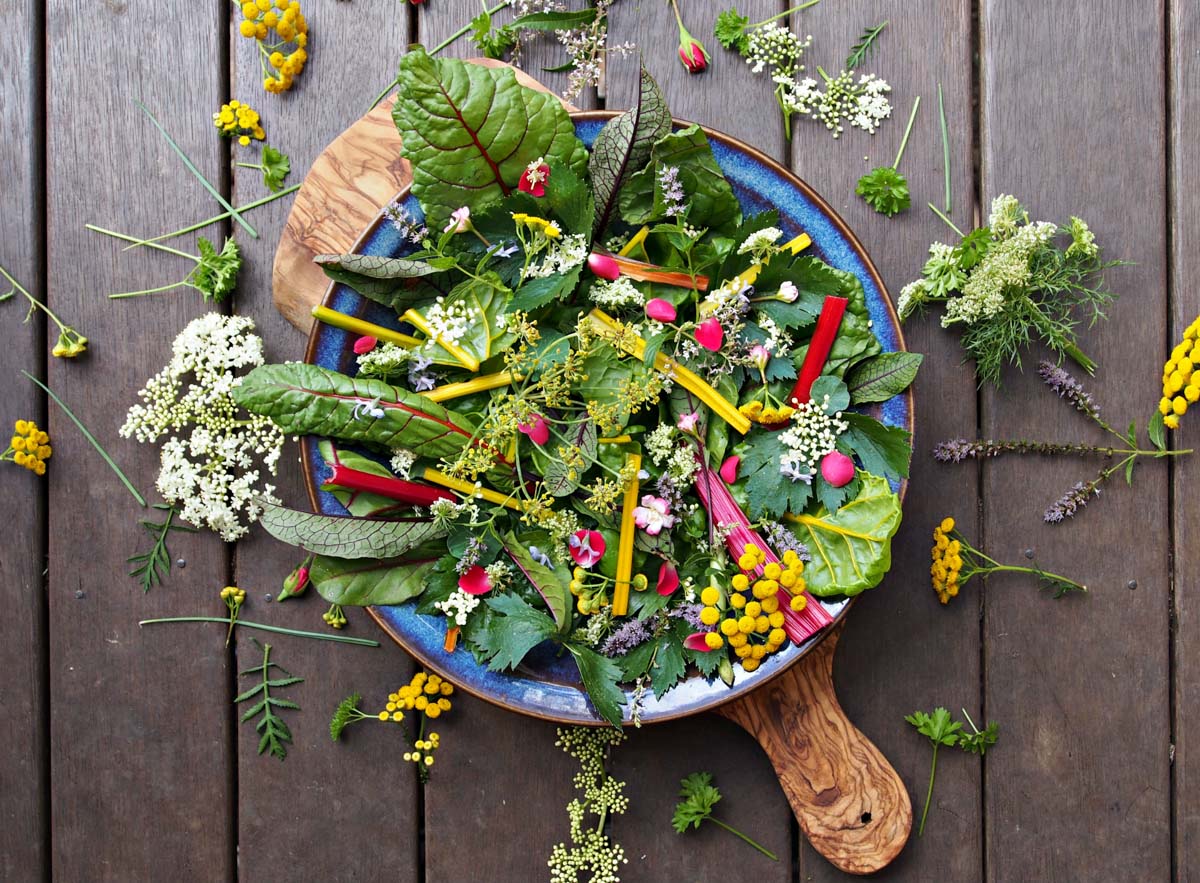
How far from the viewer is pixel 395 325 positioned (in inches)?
49.5

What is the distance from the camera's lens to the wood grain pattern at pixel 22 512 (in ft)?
4.80

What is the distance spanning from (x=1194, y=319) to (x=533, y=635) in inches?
49.0

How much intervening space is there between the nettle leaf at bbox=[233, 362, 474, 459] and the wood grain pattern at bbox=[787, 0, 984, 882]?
2.50 ft

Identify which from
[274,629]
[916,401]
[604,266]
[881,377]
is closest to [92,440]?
[274,629]

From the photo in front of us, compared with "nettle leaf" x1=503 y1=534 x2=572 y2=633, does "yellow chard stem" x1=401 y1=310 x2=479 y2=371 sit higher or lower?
higher

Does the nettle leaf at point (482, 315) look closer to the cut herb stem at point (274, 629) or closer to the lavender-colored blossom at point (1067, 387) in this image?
the cut herb stem at point (274, 629)

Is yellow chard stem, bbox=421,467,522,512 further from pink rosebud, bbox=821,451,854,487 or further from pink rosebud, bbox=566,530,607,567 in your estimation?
pink rosebud, bbox=821,451,854,487

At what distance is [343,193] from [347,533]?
0.54 m

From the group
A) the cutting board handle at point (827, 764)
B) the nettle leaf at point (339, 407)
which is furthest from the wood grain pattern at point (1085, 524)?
the nettle leaf at point (339, 407)

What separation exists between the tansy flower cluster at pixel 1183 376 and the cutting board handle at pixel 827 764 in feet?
2.25

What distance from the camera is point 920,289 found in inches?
53.5

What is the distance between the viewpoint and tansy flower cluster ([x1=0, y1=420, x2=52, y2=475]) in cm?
143

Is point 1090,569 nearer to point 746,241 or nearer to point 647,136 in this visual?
point 746,241

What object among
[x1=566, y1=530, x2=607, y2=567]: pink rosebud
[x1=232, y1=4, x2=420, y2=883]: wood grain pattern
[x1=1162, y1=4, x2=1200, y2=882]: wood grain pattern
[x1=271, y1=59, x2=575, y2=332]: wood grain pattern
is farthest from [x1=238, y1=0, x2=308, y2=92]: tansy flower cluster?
[x1=1162, y1=4, x2=1200, y2=882]: wood grain pattern
